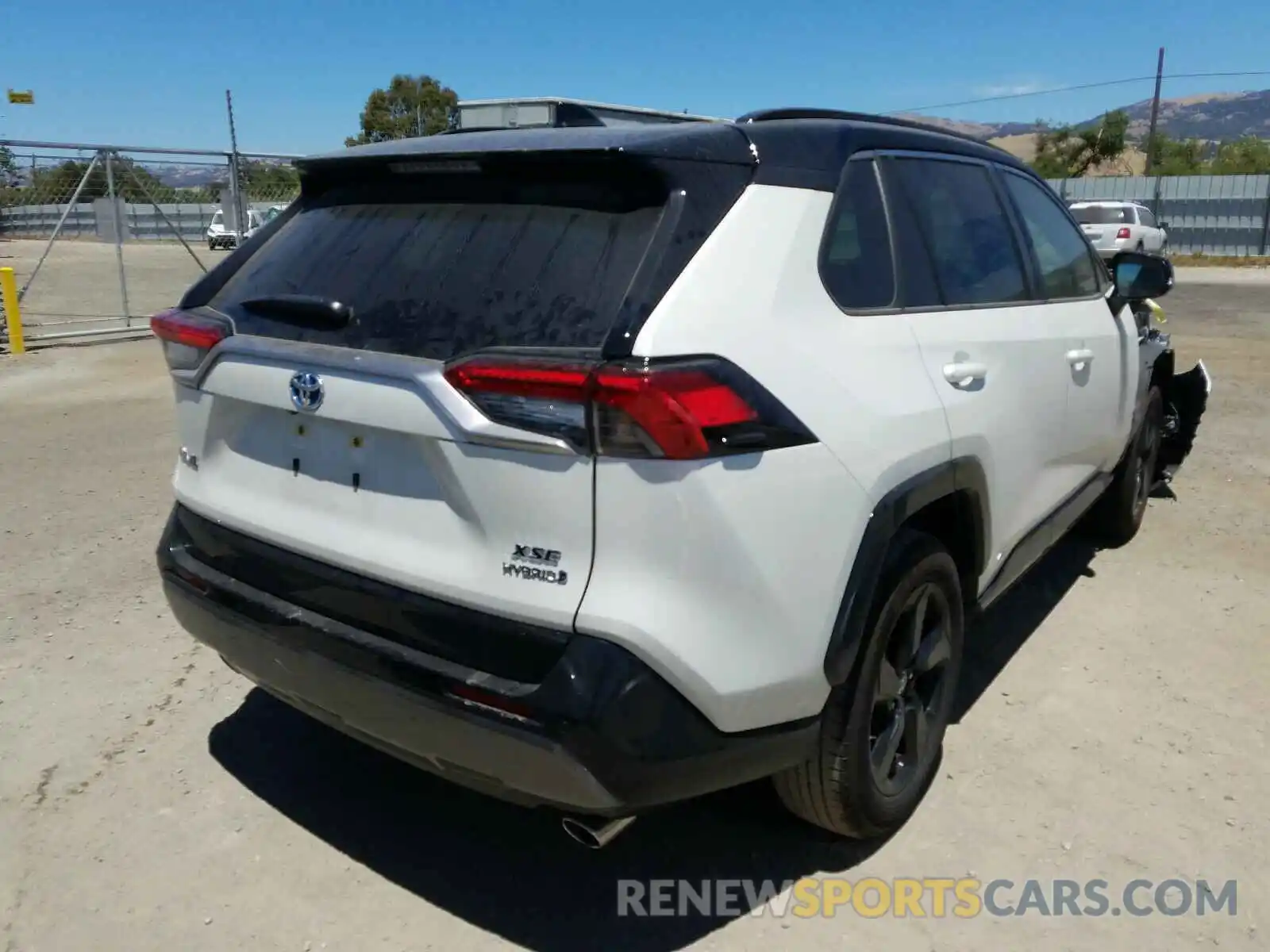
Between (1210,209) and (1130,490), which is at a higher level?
(1210,209)

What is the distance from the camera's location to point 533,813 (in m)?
3.00

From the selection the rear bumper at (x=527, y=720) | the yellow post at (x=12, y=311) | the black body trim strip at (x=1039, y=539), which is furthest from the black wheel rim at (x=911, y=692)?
the yellow post at (x=12, y=311)

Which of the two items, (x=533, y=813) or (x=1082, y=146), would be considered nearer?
(x=533, y=813)

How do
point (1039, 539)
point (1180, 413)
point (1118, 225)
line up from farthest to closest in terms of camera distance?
1. point (1118, 225)
2. point (1180, 413)
3. point (1039, 539)

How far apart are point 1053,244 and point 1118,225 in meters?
21.5

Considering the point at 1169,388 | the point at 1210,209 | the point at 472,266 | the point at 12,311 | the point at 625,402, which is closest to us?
the point at 625,402

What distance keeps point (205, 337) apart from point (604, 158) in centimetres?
118

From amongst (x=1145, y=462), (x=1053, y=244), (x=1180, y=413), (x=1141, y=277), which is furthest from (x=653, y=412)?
(x=1180, y=413)

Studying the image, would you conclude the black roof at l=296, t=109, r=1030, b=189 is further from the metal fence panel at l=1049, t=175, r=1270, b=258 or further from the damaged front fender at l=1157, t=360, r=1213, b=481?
the metal fence panel at l=1049, t=175, r=1270, b=258

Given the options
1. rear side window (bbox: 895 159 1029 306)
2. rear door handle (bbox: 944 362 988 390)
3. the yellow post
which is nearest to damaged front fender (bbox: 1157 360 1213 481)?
rear side window (bbox: 895 159 1029 306)

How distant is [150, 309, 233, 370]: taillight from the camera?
8.69 feet

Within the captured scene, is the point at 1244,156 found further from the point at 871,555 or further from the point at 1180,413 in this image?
the point at 871,555

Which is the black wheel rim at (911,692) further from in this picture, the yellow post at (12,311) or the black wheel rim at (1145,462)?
the yellow post at (12,311)

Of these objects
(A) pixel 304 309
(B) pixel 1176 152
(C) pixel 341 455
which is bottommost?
(C) pixel 341 455
